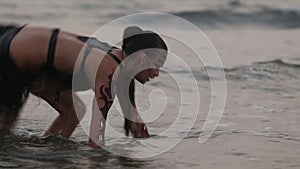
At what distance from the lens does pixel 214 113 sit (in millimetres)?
A: 6453

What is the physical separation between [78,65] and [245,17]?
31.3ft

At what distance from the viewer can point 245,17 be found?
548 inches

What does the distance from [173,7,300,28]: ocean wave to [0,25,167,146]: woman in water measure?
802cm

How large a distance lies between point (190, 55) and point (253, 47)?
1336mm

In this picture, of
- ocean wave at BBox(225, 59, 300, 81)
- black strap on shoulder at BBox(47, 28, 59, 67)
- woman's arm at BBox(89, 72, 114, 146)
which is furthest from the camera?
ocean wave at BBox(225, 59, 300, 81)

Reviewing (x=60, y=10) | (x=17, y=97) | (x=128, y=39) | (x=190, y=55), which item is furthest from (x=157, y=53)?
(x=60, y=10)

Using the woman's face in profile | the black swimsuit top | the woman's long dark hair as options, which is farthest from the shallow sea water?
the woman's long dark hair

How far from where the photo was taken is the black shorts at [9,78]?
15.5 ft

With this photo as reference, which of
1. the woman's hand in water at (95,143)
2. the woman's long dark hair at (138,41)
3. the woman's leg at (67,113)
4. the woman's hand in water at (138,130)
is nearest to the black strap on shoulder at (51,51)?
the woman's leg at (67,113)

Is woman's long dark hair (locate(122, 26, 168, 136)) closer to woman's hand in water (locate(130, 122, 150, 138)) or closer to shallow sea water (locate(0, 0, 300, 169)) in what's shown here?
woman's hand in water (locate(130, 122, 150, 138))

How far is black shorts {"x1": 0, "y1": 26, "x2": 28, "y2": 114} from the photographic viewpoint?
4738 mm

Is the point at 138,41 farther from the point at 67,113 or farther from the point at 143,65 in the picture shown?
the point at 67,113

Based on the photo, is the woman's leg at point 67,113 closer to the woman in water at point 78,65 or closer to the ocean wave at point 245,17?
the woman in water at point 78,65

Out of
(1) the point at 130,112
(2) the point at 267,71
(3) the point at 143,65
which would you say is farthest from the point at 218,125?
(2) the point at 267,71
